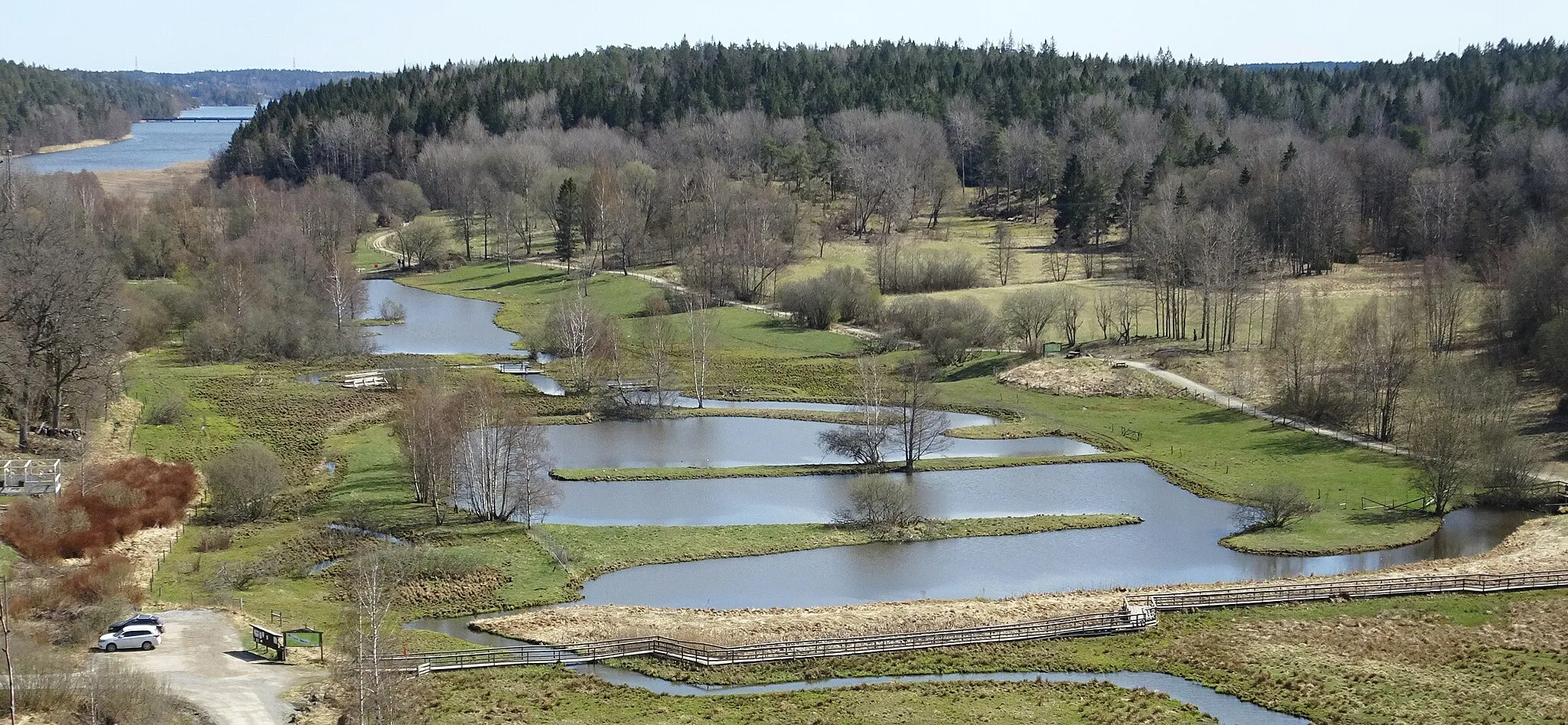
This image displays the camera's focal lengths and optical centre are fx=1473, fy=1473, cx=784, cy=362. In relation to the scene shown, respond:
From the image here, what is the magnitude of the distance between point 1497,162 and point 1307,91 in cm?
5859

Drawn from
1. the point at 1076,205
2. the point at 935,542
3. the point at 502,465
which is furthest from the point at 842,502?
the point at 1076,205

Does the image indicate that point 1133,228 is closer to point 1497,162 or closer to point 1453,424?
point 1497,162

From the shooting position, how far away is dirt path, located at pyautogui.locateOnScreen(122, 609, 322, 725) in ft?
109

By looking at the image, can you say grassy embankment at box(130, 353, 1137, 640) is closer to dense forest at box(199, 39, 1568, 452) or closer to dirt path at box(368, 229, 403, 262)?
dense forest at box(199, 39, 1568, 452)

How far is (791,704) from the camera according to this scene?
36188 millimetres

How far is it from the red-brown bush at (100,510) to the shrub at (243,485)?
4.60ft

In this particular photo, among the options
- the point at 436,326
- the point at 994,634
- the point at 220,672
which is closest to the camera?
the point at 220,672

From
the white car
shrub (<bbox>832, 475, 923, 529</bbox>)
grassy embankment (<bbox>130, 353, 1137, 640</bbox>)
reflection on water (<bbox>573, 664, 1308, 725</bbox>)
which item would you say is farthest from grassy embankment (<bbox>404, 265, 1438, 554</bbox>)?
the white car

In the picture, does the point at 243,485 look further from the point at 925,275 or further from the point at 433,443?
the point at 925,275

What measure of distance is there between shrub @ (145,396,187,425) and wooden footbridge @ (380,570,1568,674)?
32.0 m

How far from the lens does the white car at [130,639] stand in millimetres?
36469

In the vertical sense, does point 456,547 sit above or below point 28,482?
below

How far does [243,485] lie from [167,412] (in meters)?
16.6

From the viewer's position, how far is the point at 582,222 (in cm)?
11856
